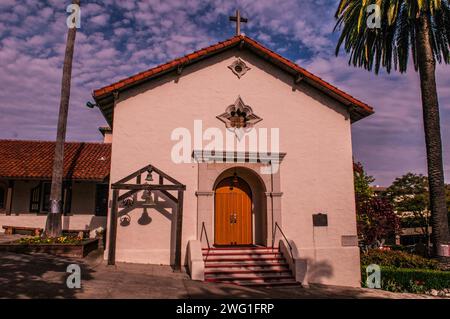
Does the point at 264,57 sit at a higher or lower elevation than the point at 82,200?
higher

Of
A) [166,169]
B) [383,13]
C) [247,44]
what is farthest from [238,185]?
[383,13]

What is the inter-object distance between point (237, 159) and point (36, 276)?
7.14m

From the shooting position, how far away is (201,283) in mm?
9781

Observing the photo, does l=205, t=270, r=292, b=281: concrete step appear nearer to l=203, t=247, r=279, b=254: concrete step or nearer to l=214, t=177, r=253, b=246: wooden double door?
l=203, t=247, r=279, b=254: concrete step

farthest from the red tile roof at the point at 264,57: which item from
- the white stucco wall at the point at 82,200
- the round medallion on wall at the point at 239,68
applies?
the white stucco wall at the point at 82,200

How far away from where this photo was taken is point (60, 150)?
1431 centimetres

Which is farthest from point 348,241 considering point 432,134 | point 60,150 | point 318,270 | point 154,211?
point 60,150

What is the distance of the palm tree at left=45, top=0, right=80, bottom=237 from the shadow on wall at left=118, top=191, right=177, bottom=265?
3357mm

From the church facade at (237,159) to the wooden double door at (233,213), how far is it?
0.13 ft

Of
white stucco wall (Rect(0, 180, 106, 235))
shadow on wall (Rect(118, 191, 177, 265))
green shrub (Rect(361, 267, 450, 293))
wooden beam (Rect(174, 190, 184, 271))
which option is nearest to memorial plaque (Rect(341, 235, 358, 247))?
green shrub (Rect(361, 267, 450, 293))

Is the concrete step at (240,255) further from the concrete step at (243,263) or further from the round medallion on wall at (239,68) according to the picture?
the round medallion on wall at (239,68)

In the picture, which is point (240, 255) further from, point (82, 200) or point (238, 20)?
point (82, 200)

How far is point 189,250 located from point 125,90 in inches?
235
